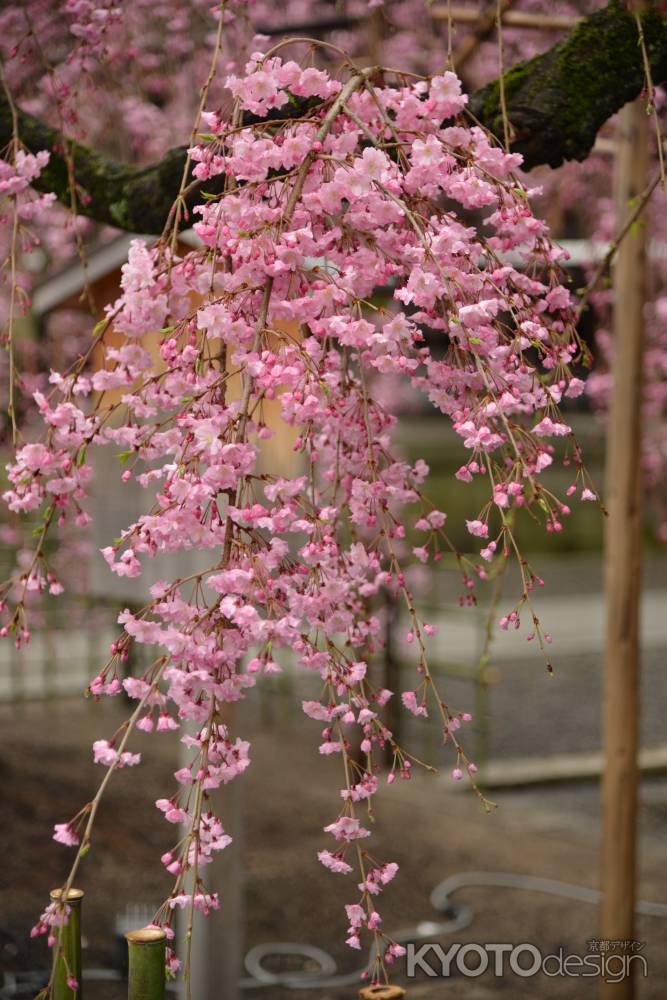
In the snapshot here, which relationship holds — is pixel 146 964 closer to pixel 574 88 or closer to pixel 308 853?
pixel 574 88

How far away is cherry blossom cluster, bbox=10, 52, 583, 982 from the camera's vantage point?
5.40 ft

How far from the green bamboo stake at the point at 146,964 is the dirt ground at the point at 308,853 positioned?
2372 mm

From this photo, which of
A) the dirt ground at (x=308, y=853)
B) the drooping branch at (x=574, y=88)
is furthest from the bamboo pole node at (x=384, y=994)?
the dirt ground at (x=308, y=853)

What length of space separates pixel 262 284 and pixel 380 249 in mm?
192

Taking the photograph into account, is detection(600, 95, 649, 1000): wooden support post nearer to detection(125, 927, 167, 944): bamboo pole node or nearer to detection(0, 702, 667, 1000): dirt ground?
detection(0, 702, 667, 1000): dirt ground

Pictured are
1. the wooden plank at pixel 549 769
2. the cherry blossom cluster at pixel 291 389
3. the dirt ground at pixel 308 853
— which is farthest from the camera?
the wooden plank at pixel 549 769

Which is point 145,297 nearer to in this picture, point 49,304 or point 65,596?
point 49,304

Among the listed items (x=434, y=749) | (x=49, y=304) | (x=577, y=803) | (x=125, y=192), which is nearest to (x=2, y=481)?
(x=49, y=304)

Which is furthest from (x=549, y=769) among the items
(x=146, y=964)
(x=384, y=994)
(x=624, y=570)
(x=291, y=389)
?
(x=291, y=389)

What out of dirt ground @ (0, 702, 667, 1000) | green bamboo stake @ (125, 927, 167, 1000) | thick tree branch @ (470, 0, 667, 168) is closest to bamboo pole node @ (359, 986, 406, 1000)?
green bamboo stake @ (125, 927, 167, 1000)

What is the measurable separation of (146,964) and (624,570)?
2.32 m

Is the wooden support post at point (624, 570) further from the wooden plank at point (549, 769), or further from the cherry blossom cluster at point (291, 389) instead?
the wooden plank at point (549, 769)

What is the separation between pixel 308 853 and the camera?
6.03m

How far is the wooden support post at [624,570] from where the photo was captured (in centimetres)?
394
